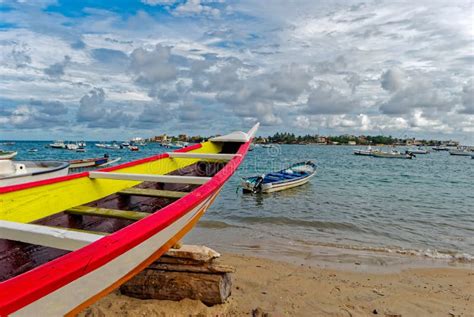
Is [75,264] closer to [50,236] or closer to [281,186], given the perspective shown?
Answer: [50,236]

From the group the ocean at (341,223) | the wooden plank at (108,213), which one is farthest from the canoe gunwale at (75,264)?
the ocean at (341,223)

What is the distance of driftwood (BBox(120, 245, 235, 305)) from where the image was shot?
181 inches

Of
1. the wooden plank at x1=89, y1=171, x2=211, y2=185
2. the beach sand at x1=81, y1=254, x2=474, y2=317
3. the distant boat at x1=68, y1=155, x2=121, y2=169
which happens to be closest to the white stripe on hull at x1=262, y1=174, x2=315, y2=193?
the beach sand at x1=81, y1=254, x2=474, y2=317

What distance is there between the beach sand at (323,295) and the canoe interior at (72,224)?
1.48 meters

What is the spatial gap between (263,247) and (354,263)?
2.61 meters

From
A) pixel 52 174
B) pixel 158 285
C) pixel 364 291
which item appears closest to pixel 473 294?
pixel 364 291

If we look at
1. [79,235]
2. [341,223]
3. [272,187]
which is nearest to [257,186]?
[272,187]

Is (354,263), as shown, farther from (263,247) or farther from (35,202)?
(35,202)

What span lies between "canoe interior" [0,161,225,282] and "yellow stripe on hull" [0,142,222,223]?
0.31 feet

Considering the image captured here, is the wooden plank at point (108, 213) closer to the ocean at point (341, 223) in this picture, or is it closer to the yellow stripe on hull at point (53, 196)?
the yellow stripe on hull at point (53, 196)

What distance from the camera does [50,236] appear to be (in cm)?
229

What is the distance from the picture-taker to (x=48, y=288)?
1.62 metres

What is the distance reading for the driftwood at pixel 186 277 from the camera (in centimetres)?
460

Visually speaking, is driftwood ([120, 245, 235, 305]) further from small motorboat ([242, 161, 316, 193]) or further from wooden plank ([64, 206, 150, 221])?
small motorboat ([242, 161, 316, 193])
